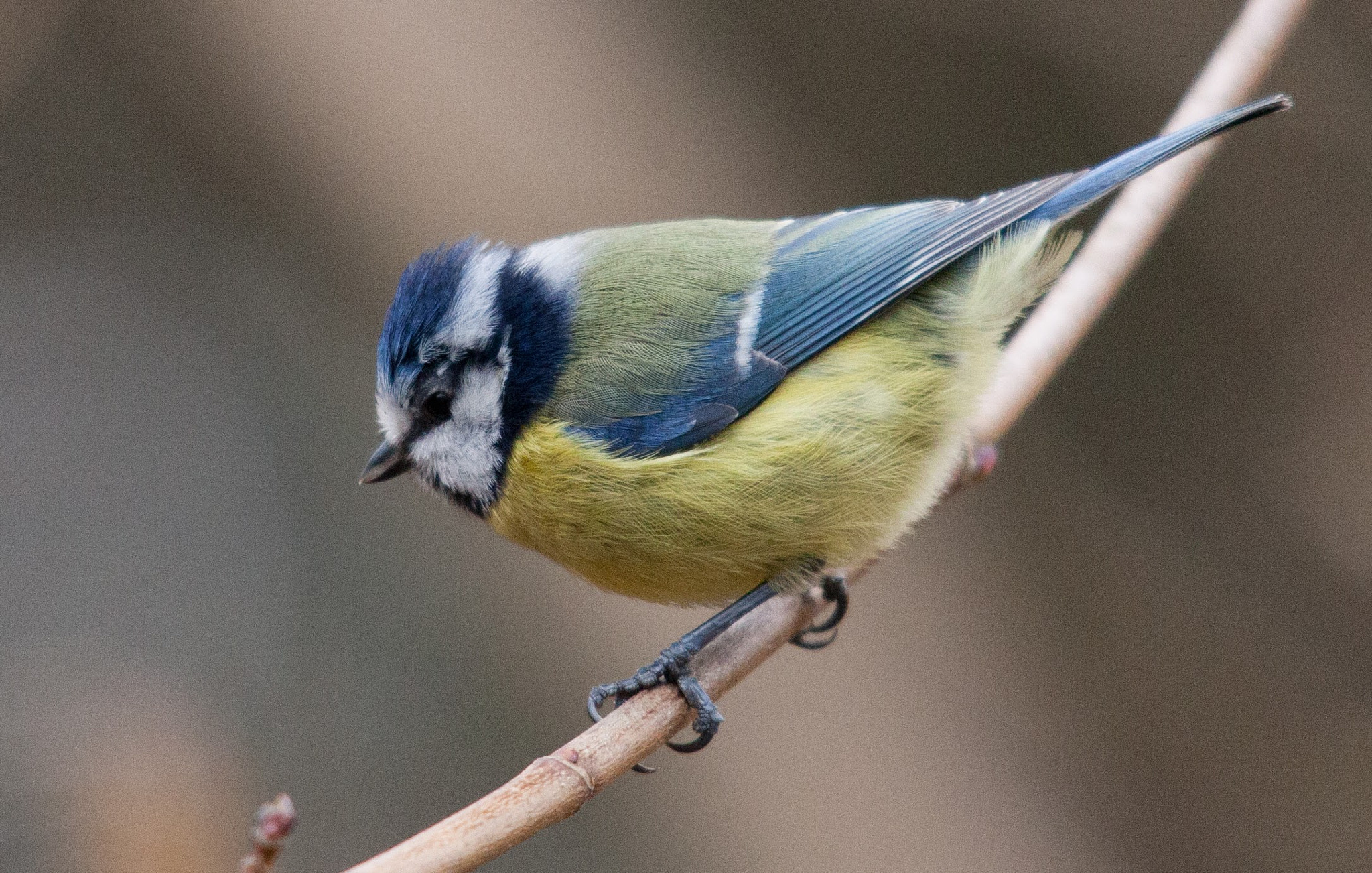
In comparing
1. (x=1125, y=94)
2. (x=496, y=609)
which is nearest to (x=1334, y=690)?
(x=1125, y=94)

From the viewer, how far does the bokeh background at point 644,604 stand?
369 centimetres

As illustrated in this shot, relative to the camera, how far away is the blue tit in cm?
203

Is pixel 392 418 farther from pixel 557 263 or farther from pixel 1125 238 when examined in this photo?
pixel 1125 238

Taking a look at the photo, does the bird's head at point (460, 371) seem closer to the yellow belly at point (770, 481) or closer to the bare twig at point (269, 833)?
the yellow belly at point (770, 481)

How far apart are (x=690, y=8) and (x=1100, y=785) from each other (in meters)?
2.69

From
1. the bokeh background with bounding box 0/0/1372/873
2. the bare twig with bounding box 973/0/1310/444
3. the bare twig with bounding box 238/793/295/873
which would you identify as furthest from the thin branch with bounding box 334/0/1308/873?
the bokeh background with bounding box 0/0/1372/873

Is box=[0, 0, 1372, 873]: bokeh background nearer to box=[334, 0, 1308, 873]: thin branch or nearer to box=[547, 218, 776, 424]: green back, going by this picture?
box=[334, 0, 1308, 873]: thin branch

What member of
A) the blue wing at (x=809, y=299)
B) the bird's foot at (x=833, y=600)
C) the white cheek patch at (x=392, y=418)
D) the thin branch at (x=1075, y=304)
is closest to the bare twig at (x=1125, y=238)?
the thin branch at (x=1075, y=304)

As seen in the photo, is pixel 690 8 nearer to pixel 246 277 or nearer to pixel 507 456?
pixel 246 277

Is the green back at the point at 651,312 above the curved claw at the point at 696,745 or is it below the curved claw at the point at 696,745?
A: above

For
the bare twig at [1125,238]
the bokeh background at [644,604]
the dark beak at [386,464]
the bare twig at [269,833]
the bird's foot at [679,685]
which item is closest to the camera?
the bare twig at [269,833]

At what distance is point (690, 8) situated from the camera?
13.1 feet

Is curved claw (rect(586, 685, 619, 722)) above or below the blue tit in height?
below

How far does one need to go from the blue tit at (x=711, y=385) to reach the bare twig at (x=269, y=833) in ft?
3.09
